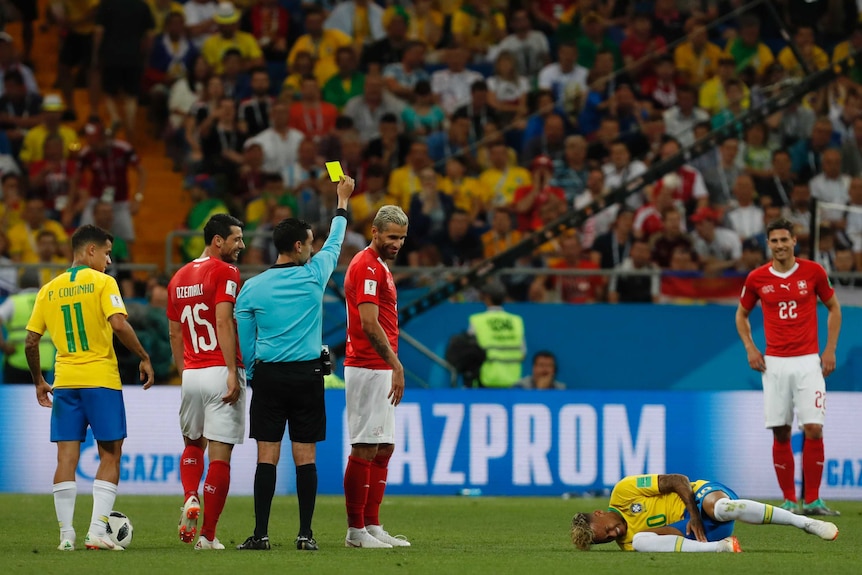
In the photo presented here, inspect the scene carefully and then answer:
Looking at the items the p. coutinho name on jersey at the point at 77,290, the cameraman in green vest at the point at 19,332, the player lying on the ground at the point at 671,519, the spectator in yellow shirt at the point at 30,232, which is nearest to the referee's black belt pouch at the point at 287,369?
the p. coutinho name on jersey at the point at 77,290

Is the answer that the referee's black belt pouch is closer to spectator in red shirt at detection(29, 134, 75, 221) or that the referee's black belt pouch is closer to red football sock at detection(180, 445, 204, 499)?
red football sock at detection(180, 445, 204, 499)

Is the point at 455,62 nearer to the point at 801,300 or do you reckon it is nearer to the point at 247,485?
the point at 247,485

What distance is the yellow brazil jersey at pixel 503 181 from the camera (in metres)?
19.8

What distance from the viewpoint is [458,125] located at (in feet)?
67.6

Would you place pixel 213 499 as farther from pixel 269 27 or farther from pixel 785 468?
pixel 269 27

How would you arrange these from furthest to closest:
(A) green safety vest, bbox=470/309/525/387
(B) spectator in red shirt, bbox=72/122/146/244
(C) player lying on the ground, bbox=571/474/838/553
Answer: (B) spectator in red shirt, bbox=72/122/146/244
(A) green safety vest, bbox=470/309/525/387
(C) player lying on the ground, bbox=571/474/838/553

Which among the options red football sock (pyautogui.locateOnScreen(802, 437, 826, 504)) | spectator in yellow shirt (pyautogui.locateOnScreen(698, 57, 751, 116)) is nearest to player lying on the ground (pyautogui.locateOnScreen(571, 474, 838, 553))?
red football sock (pyautogui.locateOnScreen(802, 437, 826, 504))

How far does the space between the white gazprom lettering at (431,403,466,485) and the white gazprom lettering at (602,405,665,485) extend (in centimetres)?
158

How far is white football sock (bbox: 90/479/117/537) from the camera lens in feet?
32.3

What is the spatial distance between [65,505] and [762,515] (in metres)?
4.59

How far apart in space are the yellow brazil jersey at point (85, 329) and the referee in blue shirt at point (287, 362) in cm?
93

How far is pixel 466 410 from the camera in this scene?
16.1 meters

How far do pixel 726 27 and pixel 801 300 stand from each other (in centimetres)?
1069

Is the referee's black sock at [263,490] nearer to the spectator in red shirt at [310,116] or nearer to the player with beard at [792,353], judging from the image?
the player with beard at [792,353]
